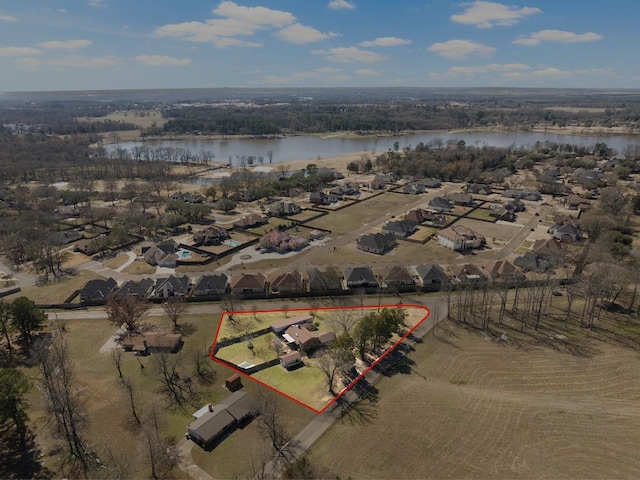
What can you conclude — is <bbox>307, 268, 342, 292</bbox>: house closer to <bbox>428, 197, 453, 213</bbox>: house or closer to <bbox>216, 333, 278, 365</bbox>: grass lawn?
<bbox>216, 333, 278, 365</bbox>: grass lawn

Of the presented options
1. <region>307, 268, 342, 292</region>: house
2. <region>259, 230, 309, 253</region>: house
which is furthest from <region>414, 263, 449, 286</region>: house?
<region>259, 230, 309, 253</region>: house

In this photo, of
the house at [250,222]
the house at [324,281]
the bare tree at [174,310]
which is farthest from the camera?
the house at [250,222]

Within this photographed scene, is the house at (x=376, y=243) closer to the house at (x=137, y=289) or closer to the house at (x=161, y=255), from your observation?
the house at (x=161, y=255)

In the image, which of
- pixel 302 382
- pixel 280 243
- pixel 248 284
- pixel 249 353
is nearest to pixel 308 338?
pixel 302 382

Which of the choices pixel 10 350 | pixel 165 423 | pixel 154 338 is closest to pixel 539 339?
pixel 165 423

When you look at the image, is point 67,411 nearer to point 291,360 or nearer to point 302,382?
point 291,360

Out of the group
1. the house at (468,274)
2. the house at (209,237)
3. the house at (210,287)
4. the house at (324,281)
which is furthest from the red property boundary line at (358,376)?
the house at (209,237)
